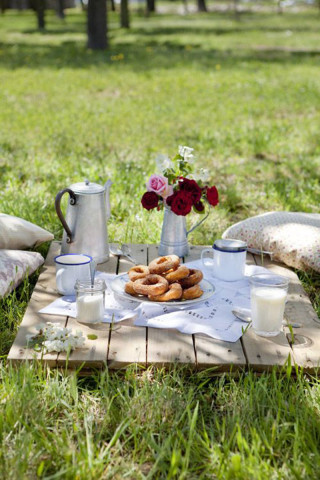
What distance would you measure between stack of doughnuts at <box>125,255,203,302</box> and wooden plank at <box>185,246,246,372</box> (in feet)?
0.78

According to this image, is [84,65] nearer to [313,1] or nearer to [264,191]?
[264,191]

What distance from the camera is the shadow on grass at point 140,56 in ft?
40.8

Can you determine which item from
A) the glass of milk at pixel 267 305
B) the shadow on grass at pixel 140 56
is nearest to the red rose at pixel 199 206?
the glass of milk at pixel 267 305

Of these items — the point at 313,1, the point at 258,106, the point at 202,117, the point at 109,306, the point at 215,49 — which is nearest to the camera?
the point at 109,306

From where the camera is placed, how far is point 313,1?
138ft

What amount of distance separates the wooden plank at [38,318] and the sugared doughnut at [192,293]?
50cm

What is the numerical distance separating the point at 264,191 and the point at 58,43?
507 inches

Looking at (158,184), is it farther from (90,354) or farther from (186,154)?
(90,354)

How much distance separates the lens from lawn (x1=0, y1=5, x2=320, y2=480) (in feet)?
6.46

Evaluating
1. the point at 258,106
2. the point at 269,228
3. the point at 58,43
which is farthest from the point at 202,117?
the point at 58,43

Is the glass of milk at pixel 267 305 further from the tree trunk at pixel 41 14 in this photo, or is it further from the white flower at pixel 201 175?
the tree trunk at pixel 41 14

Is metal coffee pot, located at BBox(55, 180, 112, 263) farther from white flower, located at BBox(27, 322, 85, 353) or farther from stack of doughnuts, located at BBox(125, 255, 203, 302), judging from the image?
white flower, located at BBox(27, 322, 85, 353)

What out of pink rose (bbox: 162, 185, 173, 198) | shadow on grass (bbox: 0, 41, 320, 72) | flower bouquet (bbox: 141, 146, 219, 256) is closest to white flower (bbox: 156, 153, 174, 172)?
flower bouquet (bbox: 141, 146, 219, 256)

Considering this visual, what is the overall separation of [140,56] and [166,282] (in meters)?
11.9
